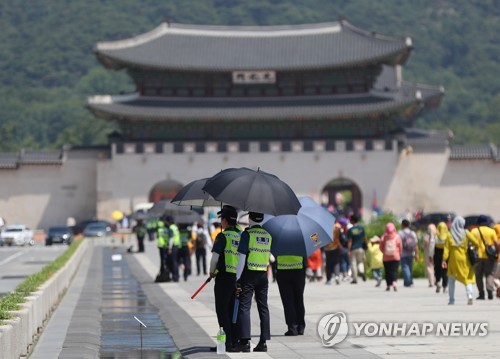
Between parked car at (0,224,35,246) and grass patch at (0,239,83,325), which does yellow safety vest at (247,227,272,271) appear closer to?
grass patch at (0,239,83,325)

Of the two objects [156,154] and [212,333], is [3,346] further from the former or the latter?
[156,154]

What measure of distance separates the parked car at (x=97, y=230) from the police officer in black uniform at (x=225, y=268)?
2015 inches

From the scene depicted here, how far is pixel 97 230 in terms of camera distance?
68.1 metres

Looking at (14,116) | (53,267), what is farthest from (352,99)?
(14,116)

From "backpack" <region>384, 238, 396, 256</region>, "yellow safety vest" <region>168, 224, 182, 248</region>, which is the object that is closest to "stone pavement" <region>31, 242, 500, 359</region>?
"backpack" <region>384, 238, 396, 256</region>

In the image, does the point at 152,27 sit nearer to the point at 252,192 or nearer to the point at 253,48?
the point at 253,48

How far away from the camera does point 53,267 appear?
93.4 feet

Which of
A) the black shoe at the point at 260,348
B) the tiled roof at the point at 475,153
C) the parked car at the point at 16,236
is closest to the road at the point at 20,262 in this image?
Result: the parked car at the point at 16,236

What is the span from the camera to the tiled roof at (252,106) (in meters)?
71.3

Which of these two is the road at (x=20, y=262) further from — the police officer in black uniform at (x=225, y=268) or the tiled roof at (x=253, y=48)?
the tiled roof at (x=253, y=48)

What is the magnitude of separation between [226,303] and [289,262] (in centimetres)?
248

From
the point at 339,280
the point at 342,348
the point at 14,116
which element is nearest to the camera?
the point at 342,348

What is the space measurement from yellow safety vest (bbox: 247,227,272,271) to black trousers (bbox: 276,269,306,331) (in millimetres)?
1667

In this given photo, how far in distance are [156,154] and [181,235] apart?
4074 centimetres
